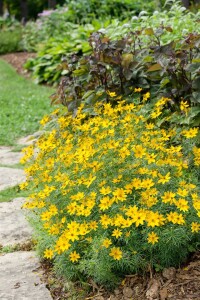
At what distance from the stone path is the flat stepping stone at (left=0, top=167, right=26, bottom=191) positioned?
429mm

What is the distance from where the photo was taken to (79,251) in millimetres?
2965

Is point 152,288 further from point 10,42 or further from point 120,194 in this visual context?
point 10,42

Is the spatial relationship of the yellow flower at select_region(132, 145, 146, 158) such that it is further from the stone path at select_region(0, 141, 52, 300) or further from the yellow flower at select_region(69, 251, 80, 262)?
the stone path at select_region(0, 141, 52, 300)

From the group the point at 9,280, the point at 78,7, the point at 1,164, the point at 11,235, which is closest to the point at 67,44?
the point at 78,7

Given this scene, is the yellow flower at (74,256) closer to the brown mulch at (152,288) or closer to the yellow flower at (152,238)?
the brown mulch at (152,288)

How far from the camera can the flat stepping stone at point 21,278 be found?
3.01 m

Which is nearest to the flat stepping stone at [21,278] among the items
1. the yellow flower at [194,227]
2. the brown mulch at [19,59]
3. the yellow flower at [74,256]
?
the yellow flower at [74,256]

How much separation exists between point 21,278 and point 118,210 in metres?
0.76

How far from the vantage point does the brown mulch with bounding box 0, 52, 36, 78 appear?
12.9 m

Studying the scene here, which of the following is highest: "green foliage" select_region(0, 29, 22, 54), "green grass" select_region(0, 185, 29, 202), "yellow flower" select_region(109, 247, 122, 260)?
"green foliage" select_region(0, 29, 22, 54)

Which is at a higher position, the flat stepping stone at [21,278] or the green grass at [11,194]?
the green grass at [11,194]

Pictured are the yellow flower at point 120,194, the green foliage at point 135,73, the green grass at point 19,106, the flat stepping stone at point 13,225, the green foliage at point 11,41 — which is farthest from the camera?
the green foliage at point 11,41

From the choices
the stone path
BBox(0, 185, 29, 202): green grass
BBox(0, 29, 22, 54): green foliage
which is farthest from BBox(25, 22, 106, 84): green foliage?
the stone path

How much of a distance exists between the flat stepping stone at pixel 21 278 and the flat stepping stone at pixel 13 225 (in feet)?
0.70
